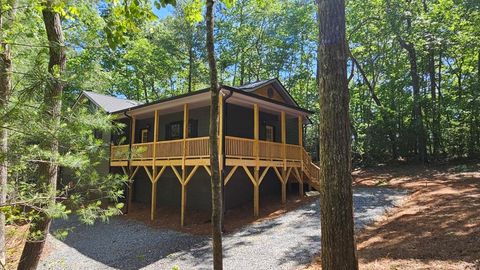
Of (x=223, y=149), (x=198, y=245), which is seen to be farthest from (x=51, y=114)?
(x=223, y=149)

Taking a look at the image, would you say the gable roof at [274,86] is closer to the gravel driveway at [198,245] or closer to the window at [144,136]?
the window at [144,136]

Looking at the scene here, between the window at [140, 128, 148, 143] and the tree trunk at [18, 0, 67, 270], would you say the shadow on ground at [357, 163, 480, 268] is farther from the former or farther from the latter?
the window at [140, 128, 148, 143]

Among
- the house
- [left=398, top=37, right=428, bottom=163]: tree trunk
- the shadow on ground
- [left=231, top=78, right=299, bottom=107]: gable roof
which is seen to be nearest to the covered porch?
the house

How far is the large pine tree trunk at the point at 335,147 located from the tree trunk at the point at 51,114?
3324mm

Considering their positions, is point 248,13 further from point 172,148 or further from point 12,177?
point 12,177

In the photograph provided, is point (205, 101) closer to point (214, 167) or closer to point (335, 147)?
point (214, 167)

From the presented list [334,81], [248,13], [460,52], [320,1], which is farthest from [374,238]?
[248,13]

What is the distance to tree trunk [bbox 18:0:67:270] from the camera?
4.17 meters

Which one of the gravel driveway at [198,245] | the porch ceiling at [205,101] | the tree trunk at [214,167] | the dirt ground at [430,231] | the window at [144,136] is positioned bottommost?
the gravel driveway at [198,245]

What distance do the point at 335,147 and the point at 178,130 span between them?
13.3m

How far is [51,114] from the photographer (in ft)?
13.9

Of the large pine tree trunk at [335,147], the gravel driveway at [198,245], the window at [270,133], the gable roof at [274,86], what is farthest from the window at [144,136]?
the large pine tree trunk at [335,147]

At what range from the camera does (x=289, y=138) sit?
19.0 meters

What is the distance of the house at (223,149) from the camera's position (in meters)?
12.6
